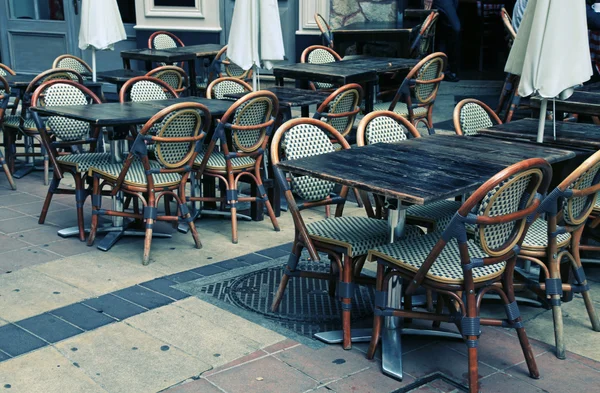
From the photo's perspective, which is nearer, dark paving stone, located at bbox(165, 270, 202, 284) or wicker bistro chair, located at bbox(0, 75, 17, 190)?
dark paving stone, located at bbox(165, 270, 202, 284)

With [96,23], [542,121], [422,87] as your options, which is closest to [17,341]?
[542,121]

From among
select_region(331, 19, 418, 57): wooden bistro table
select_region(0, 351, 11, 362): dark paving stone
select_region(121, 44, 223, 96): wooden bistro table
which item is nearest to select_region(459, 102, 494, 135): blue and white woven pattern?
select_region(0, 351, 11, 362): dark paving stone

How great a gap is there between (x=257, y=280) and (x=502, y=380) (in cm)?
161

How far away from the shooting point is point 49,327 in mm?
3730

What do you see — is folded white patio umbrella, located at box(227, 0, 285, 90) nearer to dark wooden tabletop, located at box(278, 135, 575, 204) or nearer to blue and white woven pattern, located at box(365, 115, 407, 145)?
blue and white woven pattern, located at box(365, 115, 407, 145)

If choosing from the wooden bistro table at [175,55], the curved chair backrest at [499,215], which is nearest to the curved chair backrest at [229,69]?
the wooden bistro table at [175,55]

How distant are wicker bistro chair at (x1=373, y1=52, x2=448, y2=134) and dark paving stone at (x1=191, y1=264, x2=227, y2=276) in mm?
2478

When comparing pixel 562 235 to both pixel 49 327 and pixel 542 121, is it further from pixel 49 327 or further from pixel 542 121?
pixel 49 327

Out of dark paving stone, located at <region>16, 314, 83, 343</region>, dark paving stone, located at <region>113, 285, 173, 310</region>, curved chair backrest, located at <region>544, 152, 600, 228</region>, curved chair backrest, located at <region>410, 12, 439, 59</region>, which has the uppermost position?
curved chair backrest, located at <region>410, 12, 439, 59</region>

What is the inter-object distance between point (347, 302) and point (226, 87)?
11.1ft

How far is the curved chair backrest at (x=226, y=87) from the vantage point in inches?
250

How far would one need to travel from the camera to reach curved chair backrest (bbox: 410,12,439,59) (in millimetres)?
8625

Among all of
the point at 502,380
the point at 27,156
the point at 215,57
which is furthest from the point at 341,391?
the point at 215,57

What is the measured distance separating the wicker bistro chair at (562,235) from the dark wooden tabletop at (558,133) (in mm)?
671
